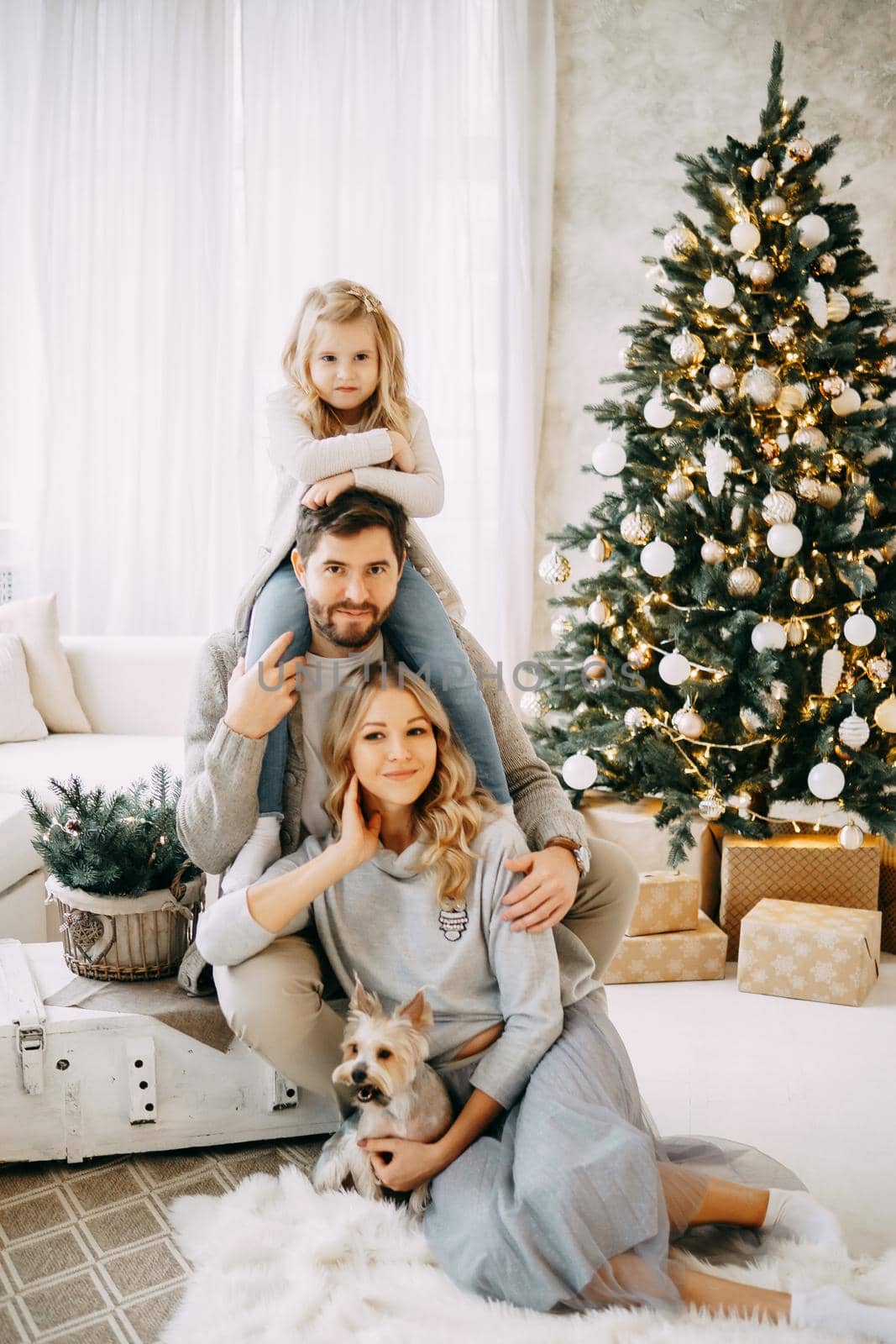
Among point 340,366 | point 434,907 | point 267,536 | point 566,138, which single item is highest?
point 566,138

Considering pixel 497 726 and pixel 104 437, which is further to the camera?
pixel 104 437

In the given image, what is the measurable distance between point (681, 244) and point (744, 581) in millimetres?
865

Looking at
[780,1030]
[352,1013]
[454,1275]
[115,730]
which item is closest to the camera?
[454,1275]

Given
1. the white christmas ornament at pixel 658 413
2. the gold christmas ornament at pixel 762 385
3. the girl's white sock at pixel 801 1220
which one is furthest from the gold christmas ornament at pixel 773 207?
the girl's white sock at pixel 801 1220

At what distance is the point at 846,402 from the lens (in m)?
2.76

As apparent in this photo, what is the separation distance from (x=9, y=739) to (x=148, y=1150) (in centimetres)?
186

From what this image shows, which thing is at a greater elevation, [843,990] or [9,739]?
[9,739]

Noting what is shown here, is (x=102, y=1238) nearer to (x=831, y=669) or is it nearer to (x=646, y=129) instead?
(x=831, y=669)

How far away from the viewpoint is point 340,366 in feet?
6.35

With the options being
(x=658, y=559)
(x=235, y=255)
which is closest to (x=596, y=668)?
(x=658, y=559)

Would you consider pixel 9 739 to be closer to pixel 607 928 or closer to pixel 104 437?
pixel 104 437

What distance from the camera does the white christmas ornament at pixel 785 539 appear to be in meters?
2.69

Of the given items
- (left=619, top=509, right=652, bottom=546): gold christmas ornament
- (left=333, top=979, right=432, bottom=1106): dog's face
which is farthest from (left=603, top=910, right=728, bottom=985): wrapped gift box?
(left=333, top=979, right=432, bottom=1106): dog's face

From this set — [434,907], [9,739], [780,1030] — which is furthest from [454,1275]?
[9,739]
